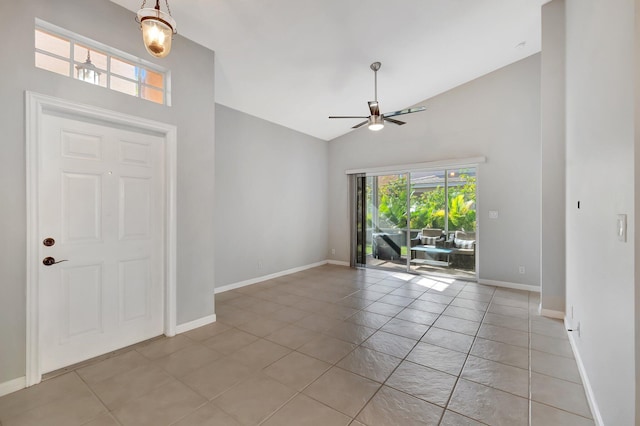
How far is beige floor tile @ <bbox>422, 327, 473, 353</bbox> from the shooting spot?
2.88 metres

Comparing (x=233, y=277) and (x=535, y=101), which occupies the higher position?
(x=535, y=101)

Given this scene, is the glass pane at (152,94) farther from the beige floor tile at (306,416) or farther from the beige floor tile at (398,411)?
the beige floor tile at (398,411)

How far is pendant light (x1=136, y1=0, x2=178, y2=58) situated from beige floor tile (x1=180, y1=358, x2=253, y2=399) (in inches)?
95.8

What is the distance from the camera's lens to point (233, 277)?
4.97 meters

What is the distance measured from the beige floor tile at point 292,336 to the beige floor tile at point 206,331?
621mm

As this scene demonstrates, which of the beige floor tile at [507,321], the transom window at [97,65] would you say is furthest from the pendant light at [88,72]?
the beige floor tile at [507,321]

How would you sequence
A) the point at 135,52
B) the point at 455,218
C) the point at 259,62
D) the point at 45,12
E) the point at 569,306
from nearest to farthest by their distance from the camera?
the point at 45,12, the point at 135,52, the point at 569,306, the point at 259,62, the point at 455,218

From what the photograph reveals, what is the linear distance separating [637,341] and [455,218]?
15.1ft

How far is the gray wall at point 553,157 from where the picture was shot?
3615mm

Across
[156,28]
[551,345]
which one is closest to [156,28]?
[156,28]

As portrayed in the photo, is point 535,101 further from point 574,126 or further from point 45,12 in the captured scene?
point 45,12

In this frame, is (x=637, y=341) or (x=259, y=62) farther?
(x=259, y=62)

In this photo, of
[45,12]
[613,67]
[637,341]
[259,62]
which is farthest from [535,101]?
[45,12]

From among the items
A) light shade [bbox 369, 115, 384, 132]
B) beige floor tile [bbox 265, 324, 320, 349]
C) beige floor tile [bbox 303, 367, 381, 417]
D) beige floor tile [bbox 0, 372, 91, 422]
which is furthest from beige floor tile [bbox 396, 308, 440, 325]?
beige floor tile [bbox 0, 372, 91, 422]
